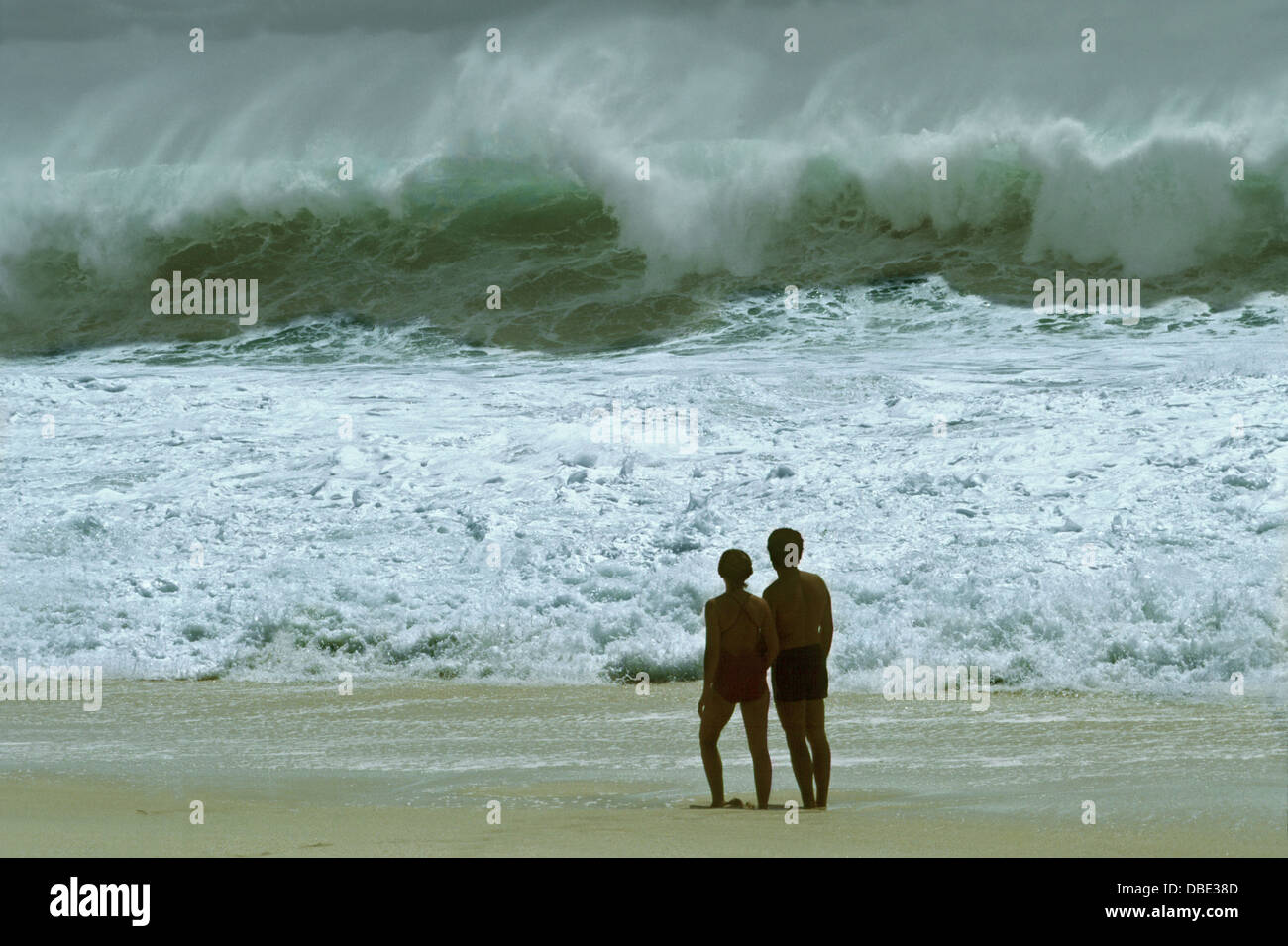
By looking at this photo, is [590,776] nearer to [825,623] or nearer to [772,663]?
[772,663]

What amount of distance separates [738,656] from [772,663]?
14 cm

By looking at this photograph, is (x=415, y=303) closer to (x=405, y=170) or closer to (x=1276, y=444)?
(x=405, y=170)

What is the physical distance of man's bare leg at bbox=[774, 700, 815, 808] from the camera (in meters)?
5.67

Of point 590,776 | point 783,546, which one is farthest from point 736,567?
point 590,776

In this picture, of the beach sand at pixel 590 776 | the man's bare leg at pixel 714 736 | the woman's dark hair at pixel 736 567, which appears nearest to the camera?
the beach sand at pixel 590 776

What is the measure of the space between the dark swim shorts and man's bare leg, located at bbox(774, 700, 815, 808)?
3cm

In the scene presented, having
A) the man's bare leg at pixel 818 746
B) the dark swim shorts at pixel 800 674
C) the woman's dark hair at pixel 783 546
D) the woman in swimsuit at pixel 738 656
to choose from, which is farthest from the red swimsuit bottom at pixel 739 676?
the woman's dark hair at pixel 783 546

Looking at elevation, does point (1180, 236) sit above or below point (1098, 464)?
above

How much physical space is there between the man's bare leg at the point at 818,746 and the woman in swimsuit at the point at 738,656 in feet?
0.60

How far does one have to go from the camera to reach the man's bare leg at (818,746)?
5.73 m

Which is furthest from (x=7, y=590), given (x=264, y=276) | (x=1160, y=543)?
(x=264, y=276)

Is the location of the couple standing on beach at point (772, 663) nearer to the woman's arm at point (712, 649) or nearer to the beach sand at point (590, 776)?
the woman's arm at point (712, 649)

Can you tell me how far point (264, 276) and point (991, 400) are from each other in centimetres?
1245
